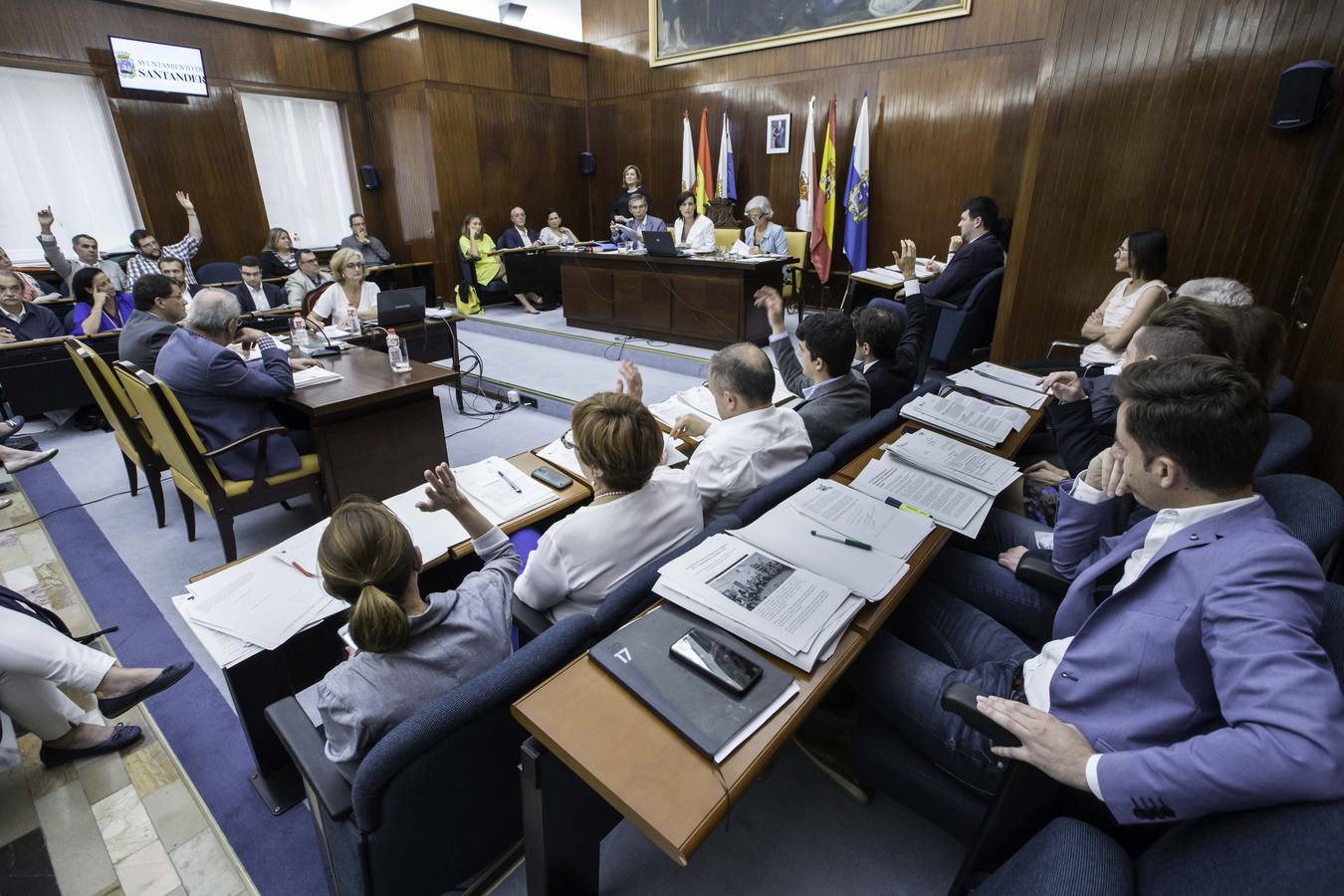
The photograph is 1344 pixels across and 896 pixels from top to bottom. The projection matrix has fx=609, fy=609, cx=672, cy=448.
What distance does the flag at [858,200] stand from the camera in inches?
250

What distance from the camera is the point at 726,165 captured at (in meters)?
7.24

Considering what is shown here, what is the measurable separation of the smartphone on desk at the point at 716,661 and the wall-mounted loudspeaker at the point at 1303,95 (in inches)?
149

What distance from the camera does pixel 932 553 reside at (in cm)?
137

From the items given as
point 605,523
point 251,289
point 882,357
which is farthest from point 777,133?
point 605,523

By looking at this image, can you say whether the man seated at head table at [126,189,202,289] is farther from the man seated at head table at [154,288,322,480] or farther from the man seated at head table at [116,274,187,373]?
the man seated at head table at [154,288,322,480]

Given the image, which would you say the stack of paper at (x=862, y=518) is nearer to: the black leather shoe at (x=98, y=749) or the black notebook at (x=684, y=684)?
the black notebook at (x=684, y=684)

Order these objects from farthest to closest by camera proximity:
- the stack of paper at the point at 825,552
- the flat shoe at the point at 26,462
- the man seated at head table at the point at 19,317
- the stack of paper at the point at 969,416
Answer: the man seated at head table at the point at 19,317 < the flat shoe at the point at 26,462 < the stack of paper at the point at 969,416 < the stack of paper at the point at 825,552

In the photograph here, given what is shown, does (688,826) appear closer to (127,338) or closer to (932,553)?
(932,553)

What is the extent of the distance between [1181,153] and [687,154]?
5.41 meters

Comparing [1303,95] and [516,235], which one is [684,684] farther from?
[516,235]

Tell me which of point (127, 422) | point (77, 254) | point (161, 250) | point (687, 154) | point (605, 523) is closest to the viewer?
point (605, 523)

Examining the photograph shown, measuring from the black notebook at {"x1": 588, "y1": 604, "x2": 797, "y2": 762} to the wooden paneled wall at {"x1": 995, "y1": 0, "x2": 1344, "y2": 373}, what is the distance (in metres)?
3.43

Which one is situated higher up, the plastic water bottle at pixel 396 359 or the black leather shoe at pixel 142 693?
the plastic water bottle at pixel 396 359

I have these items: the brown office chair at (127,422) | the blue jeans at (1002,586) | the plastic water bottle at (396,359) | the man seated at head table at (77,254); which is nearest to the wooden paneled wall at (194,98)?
the man seated at head table at (77,254)
